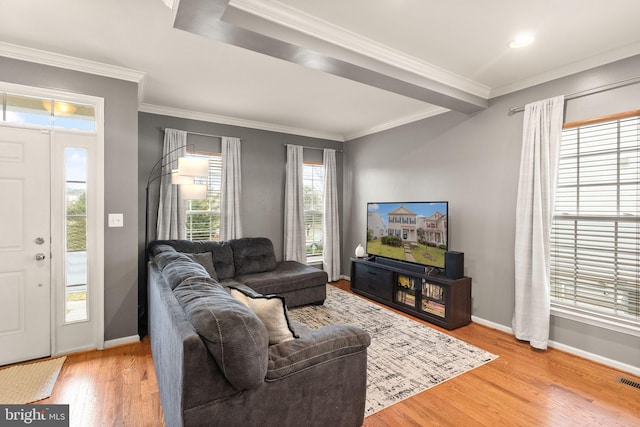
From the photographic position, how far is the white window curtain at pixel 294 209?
522 centimetres

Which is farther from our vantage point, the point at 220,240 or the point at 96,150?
the point at 220,240

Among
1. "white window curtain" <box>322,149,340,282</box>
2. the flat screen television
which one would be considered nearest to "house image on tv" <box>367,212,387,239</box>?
the flat screen television

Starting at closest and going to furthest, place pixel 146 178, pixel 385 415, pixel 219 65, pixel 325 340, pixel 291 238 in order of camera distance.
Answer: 1. pixel 325 340
2. pixel 385 415
3. pixel 219 65
4. pixel 146 178
5. pixel 291 238

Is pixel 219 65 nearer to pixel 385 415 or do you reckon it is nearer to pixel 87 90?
pixel 87 90

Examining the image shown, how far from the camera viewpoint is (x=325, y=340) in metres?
1.72

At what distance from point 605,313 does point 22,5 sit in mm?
5085

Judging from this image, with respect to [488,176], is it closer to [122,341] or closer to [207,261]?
[207,261]

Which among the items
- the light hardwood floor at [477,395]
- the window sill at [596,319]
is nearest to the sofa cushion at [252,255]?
the light hardwood floor at [477,395]

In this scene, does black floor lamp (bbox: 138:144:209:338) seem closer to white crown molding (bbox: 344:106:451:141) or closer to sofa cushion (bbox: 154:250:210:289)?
sofa cushion (bbox: 154:250:210:289)

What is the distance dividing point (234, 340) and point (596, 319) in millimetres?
3220

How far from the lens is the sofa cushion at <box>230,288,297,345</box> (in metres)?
1.75

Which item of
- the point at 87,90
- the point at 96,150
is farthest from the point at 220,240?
the point at 87,90

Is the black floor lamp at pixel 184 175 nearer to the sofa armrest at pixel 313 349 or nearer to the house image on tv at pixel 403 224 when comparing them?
the sofa armrest at pixel 313 349

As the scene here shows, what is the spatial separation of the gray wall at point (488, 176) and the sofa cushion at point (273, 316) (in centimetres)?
279
